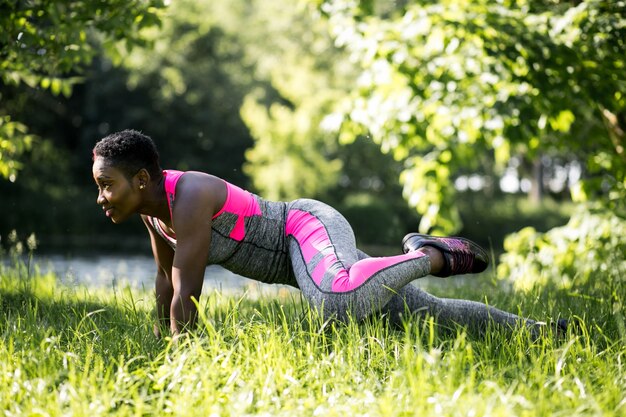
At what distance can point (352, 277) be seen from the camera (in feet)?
10.3

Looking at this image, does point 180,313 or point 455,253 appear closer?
point 180,313

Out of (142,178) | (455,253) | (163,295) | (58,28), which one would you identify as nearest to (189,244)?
(142,178)

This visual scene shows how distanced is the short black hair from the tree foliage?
2944 mm

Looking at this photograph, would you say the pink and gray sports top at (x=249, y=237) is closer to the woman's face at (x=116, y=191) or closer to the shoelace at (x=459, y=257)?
the woman's face at (x=116, y=191)

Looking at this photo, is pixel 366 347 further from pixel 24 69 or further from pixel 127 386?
pixel 24 69

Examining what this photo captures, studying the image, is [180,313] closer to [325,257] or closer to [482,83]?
[325,257]

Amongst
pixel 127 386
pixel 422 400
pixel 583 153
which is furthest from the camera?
pixel 583 153

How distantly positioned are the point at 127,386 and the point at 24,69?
3.50 m

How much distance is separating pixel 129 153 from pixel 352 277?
121 centimetres

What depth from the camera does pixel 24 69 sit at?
515 centimetres

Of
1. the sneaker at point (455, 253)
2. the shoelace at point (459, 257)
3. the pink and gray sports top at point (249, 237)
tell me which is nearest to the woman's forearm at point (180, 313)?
the pink and gray sports top at point (249, 237)

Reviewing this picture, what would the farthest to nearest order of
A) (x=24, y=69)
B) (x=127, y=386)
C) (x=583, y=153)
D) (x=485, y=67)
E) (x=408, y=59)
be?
(x=583, y=153), (x=408, y=59), (x=485, y=67), (x=24, y=69), (x=127, y=386)

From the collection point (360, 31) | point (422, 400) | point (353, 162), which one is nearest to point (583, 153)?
point (360, 31)

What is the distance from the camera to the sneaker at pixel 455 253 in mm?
3311
